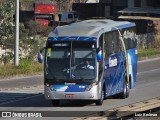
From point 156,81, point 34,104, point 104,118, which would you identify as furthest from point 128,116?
point 156,81

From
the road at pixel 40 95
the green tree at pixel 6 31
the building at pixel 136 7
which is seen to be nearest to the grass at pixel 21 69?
the road at pixel 40 95

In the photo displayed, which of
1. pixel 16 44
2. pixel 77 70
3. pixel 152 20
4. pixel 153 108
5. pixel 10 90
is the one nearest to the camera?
pixel 153 108

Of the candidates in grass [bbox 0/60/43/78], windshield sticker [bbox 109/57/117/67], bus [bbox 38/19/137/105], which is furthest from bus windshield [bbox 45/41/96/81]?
grass [bbox 0/60/43/78]

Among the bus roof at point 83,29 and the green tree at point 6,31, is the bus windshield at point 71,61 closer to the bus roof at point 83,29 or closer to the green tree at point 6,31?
the bus roof at point 83,29

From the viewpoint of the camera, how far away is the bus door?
24.1 metres

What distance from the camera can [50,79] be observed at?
2284cm

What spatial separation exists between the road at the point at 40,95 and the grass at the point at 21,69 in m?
0.73

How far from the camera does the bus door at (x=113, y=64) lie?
24.1m

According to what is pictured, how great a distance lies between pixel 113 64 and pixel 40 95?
173 inches

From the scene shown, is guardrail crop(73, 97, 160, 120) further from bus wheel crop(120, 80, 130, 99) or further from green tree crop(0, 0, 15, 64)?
green tree crop(0, 0, 15, 64)

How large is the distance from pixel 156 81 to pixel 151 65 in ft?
36.4

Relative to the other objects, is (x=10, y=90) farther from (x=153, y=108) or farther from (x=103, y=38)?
(x=153, y=108)

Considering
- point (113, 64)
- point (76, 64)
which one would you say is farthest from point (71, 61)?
point (113, 64)

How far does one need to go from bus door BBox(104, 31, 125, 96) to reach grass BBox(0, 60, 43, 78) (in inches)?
474
